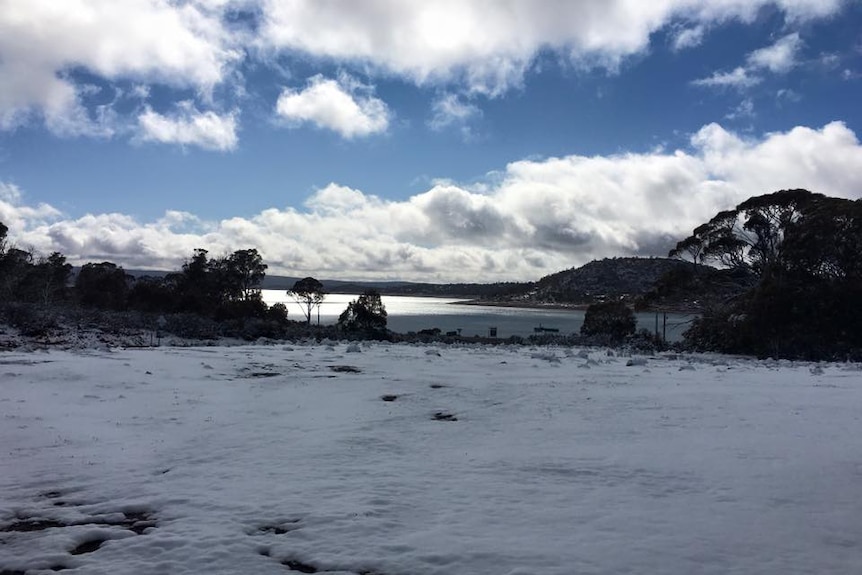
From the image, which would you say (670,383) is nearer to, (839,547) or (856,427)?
(856,427)

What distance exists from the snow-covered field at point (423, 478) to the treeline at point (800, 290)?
17.5 m

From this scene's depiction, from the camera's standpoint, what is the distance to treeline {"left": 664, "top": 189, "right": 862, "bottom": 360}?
29.3 meters

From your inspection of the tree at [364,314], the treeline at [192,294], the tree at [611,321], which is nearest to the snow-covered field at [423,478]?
the treeline at [192,294]

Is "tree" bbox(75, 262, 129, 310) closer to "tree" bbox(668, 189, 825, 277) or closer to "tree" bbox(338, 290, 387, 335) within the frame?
"tree" bbox(338, 290, 387, 335)

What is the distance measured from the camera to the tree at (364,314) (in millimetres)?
45188

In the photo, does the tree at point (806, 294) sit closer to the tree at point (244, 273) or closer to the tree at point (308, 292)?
the tree at point (244, 273)

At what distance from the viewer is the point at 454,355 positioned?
78.4ft

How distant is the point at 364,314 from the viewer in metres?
47.2

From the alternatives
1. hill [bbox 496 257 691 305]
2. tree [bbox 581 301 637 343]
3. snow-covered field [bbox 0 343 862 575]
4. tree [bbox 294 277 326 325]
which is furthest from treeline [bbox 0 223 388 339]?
hill [bbox 496 257 691 305]

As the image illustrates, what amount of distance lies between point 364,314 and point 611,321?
22.9m

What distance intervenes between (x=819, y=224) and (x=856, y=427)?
25.6m

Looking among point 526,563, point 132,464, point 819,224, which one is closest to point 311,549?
point 526,563

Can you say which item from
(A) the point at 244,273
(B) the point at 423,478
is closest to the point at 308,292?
(A) the point at 244,273

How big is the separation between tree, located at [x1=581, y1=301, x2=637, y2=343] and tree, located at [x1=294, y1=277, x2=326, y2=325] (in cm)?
3843
